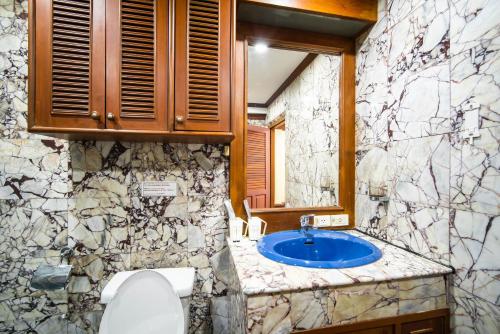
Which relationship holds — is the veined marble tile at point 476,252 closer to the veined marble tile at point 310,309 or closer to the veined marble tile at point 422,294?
the veined marble tile at point 422,294

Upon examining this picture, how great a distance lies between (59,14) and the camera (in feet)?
3.22

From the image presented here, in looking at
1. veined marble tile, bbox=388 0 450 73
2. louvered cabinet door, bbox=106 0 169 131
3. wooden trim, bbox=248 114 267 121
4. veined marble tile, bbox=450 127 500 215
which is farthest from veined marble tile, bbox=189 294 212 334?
veined marble tile, bbox=388 0 450 73

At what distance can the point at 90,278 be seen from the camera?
1298 millimetres

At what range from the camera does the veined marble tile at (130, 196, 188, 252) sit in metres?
1.34

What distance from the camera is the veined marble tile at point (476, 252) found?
2.81 feet

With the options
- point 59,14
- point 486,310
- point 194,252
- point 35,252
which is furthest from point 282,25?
point 35,252

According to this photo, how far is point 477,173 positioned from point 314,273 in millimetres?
741

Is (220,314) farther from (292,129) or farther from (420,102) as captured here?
(420,102)

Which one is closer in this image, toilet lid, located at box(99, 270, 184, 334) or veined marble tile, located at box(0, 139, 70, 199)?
toilet lid, located at box(99, 270, 184, 334)

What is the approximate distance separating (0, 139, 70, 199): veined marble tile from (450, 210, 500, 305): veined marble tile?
1.89m

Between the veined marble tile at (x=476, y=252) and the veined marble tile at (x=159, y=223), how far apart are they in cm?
131

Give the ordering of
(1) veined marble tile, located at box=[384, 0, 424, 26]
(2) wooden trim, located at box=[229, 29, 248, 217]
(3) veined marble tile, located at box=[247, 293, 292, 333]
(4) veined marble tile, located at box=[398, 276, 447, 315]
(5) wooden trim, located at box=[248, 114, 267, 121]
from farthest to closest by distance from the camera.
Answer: (5) wooden trim, located at box=[248, 114, 267, 121]
(2) wooden trim, located at box=[229, 29, 248, 217]
(1) veined marble tile, located at box=[384, 0, 424, 26]
(4) veined marble tile, located at box=[398, 276, 447, 315]
(3) veined marble tile, located at box=[247, 293, 292, 333]

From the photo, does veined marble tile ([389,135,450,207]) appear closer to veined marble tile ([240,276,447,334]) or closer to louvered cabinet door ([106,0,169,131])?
veined marble tile ([240,276,447,334])

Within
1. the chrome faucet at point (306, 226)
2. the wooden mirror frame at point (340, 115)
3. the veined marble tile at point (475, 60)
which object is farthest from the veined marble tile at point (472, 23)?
the chrome faucet at point (306, 226)
